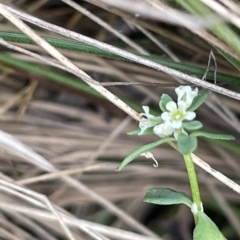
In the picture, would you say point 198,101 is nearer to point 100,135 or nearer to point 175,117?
point 175,117

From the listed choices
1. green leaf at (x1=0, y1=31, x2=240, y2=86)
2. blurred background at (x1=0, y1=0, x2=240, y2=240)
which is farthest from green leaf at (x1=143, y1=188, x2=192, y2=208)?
blurred background at (x1=0, y1=0, x2=240, y2=240)

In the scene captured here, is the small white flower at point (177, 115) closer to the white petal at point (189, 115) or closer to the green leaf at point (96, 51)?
the white petal at point (189, 115)

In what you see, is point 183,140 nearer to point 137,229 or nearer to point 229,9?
point 229,9

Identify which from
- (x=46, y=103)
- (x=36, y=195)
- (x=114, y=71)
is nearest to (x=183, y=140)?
(x=36, y=195)

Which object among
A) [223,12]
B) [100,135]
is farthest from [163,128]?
[100,135]

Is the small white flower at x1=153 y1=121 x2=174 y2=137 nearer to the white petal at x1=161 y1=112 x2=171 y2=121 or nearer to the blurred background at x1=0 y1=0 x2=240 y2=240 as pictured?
the white petal at x1=161 y1=112 x2=171 y2=121
